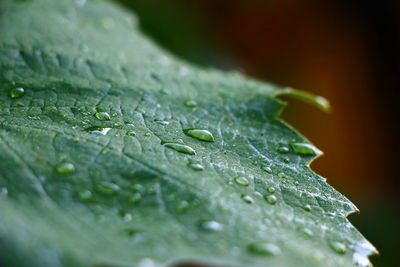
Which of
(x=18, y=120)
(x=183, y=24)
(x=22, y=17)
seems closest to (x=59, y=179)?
(x=18, y=120)

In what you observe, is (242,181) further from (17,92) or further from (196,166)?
(17,92)

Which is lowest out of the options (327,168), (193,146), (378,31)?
(327,168)

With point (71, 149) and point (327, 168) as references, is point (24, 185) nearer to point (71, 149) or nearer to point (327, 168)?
→ point (71, 149)

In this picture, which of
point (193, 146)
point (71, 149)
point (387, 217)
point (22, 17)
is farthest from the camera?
point (387, 217)

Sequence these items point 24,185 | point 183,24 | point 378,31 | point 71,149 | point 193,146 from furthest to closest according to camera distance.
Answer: point 378,31 → point 183,24 → point 193,146 → point 71,149 → point 24,185

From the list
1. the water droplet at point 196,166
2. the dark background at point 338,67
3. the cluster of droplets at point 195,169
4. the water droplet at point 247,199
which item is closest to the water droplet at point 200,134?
the cluster of droplets at point 195,169

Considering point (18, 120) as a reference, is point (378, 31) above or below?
above

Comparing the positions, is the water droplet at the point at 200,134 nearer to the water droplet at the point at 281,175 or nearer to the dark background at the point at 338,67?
the water droplet at the point at 281,175

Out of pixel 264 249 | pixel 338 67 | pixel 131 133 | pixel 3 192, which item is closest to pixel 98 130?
pixel 131 133

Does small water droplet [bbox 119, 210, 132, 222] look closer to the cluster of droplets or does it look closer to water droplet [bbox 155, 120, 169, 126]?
the cluster of droplets

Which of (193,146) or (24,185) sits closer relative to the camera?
(24,185)
